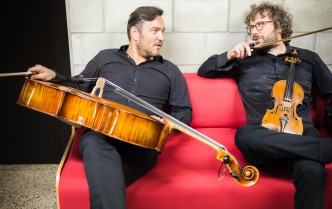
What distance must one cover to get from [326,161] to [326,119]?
2.06ft

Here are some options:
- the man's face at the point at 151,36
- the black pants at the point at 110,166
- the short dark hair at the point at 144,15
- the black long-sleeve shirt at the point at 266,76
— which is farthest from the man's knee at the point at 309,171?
the short dark hair at the point at 144,15

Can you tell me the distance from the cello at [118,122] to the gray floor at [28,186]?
2.90 ft

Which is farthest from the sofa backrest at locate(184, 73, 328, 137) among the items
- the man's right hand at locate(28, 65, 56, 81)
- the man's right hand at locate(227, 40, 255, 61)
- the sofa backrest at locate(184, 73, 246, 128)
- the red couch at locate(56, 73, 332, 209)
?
the man's right hand at locate(28, 65, 56, 81)

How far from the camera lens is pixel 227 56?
1982 millimetres

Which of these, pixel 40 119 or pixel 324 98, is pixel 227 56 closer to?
pixel 324 98

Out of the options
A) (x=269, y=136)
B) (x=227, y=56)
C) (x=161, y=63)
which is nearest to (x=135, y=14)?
(x=161, y=63)

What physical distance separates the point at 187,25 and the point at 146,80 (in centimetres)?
62

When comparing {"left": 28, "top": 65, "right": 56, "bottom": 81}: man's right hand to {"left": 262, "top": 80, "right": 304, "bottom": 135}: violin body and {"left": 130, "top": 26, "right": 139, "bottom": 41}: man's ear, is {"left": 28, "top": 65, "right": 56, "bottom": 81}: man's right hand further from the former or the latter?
{"left": 262, "top": 80, "right": 304, "bottom": 135}: violin body

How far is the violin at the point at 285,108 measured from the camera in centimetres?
172

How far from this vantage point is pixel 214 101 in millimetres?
2092

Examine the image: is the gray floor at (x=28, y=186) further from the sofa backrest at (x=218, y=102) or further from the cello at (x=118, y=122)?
the sofa backrest at (x=218, y=102)

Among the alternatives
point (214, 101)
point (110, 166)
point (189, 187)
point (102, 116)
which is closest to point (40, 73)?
point (102, 116)

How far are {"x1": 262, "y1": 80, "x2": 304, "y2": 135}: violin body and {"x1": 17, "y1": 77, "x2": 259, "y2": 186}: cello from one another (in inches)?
20.2

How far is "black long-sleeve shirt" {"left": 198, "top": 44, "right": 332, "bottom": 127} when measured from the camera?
1964 millimetres
